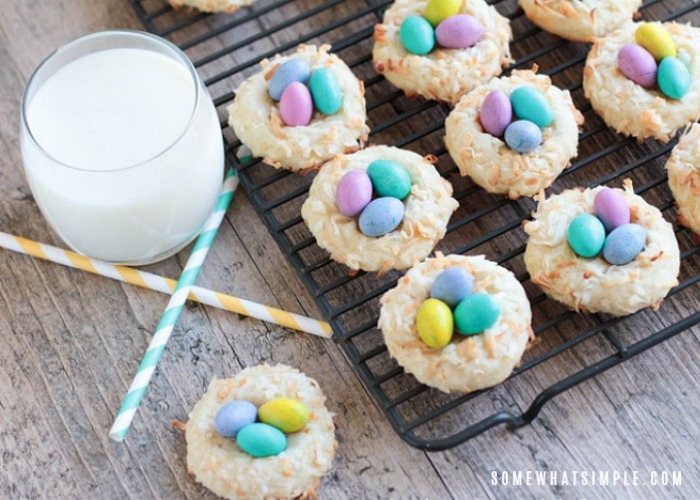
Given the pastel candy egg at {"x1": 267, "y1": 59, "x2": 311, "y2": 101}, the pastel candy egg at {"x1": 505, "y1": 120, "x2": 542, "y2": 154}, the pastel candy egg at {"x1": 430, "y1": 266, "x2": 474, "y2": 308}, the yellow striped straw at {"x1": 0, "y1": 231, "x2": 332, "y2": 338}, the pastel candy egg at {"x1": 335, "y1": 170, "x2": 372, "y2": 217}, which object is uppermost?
the pastel candy egg at {"x1": 267, "y1": 59, "x2": 311, "y2": 101}

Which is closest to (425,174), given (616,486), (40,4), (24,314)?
(616,486)

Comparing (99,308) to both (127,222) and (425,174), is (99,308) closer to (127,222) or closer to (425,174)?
(127,222)

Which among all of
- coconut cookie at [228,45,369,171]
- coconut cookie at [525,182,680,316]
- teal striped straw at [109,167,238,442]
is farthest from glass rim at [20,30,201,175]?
coconut cookie at [525,182,680,316]

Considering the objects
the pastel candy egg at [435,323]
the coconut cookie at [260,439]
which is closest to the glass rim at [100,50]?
the coconut cookie at [260,439]

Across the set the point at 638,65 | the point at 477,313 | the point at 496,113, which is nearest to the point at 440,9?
the point at 496,113

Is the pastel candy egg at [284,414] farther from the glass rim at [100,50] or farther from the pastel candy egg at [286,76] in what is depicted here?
the pastel candy egg at [286,76]

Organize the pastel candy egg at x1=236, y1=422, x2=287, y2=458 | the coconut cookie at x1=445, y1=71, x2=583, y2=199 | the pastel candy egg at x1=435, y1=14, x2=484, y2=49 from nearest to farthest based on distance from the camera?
the pastel candy egg at x1=236, y1=422, x2=287, y2=458
the coconut cookie at x1=445, y1=71, x2=583, y2=199
the pastel candy egg at x1=435, y1=14, x2=484, y2=49

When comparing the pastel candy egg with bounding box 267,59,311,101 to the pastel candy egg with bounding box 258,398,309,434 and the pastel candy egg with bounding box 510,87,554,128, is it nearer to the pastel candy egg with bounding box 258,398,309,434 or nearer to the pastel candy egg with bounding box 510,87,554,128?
the pastel candy egg with bounding box 510,87,554,128
